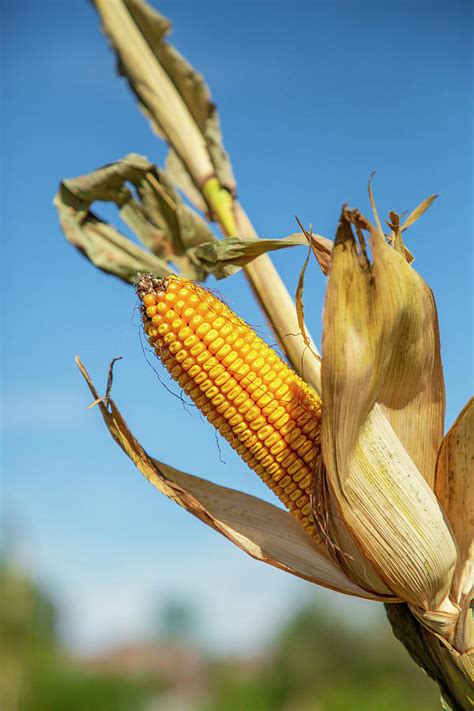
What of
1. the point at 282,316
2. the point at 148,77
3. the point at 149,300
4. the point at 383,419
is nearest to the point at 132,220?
the point at 148,77

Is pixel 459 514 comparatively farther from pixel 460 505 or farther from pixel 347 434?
pixel 347 434

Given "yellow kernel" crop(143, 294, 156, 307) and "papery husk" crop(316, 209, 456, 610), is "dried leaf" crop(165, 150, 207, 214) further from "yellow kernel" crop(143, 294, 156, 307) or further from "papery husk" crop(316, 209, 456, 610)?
"papery husk" crop(316, 209, 456, 610)

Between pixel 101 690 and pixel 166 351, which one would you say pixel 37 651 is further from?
pixel 166 351

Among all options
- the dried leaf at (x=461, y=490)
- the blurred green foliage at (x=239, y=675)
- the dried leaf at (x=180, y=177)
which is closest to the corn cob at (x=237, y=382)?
the dried leaf at (x=461, y=490)

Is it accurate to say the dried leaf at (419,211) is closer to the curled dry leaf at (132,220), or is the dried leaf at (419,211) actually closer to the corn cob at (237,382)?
the corn cob at (237,382)

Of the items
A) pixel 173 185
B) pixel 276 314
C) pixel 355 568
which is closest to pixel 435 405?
pixel 355 568

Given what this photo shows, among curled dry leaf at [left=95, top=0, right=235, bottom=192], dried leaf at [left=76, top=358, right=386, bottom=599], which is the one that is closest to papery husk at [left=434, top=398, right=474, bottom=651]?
dried leaf at [left=76, top=358, right=386, bottom=599]
